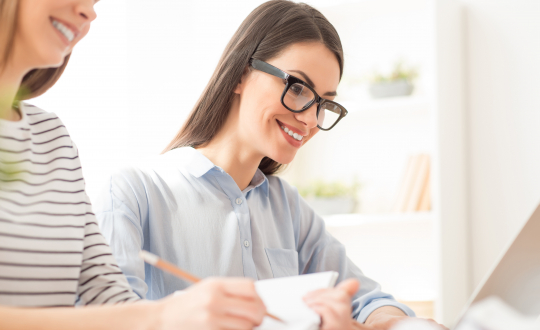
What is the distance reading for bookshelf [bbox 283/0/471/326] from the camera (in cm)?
230

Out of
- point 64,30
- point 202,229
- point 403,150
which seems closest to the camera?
point 64,30

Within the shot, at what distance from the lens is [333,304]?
2.04 feet

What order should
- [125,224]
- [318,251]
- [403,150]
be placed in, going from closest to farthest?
[125,224]
[318,251]
[403,150]

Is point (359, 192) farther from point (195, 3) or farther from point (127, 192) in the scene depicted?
point (127, 192)

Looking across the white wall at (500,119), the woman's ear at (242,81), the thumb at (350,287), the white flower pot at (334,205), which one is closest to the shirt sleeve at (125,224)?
the woman's ear at (242,81)

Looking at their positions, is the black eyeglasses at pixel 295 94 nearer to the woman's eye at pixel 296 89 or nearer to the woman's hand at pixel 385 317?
the woman's eye at pixel 296 89

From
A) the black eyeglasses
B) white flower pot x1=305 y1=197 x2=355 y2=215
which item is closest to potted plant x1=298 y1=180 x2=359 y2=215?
white flower pot x1=305 y1=197 x2=355 y2=215

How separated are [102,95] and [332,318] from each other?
2.07 m

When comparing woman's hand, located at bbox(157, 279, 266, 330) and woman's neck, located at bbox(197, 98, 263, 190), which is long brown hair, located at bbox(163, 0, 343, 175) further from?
woman's hand, located at bbox(157, 279, 266, 330)

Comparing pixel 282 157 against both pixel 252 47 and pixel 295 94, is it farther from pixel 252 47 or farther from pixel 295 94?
pixel 252 47

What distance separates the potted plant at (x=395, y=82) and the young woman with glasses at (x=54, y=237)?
1893mm

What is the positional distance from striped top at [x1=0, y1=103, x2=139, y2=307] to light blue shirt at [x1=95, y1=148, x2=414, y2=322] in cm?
20

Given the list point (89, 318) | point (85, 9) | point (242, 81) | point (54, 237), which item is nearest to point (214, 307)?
point (89, 318)

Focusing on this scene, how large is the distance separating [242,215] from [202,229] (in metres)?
0.12
